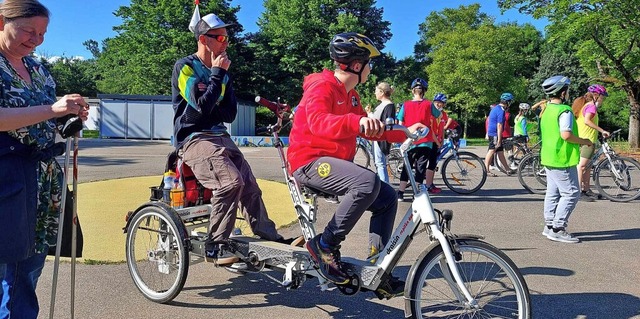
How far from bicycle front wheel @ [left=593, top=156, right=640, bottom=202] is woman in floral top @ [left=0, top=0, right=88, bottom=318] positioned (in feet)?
28.7

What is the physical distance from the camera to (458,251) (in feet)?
10.2

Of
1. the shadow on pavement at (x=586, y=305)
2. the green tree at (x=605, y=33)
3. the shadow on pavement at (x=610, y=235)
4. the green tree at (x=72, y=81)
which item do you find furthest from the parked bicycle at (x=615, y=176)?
the green tree at (x=72, y=81)

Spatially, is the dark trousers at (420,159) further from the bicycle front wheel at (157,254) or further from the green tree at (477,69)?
the green tree at (477,69)

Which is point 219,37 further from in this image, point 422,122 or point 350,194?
point 422,122

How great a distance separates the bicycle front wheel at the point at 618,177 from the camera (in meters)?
8.91

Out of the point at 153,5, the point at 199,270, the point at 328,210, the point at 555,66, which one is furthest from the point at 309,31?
the point at 199,270

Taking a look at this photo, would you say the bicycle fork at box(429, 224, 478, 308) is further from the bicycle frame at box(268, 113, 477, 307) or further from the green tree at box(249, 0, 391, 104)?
the green tree at box(249, 0, 391, 104)

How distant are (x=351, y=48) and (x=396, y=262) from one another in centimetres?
145

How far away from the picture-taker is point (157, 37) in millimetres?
45125

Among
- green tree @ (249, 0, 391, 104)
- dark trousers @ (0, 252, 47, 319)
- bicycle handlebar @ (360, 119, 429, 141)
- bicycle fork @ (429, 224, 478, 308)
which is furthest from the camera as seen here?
green tree @ (249, 0, 391, 104)

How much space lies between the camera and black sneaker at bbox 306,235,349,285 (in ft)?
11.2

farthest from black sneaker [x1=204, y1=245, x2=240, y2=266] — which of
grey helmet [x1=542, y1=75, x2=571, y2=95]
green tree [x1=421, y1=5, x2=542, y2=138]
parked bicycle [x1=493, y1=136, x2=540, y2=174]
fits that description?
green tree [x1=421, y1=5, x2=542, y2=138]

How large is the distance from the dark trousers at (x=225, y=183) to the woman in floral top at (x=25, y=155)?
1279mm

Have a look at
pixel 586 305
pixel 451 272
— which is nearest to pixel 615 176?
pixel 586 305
